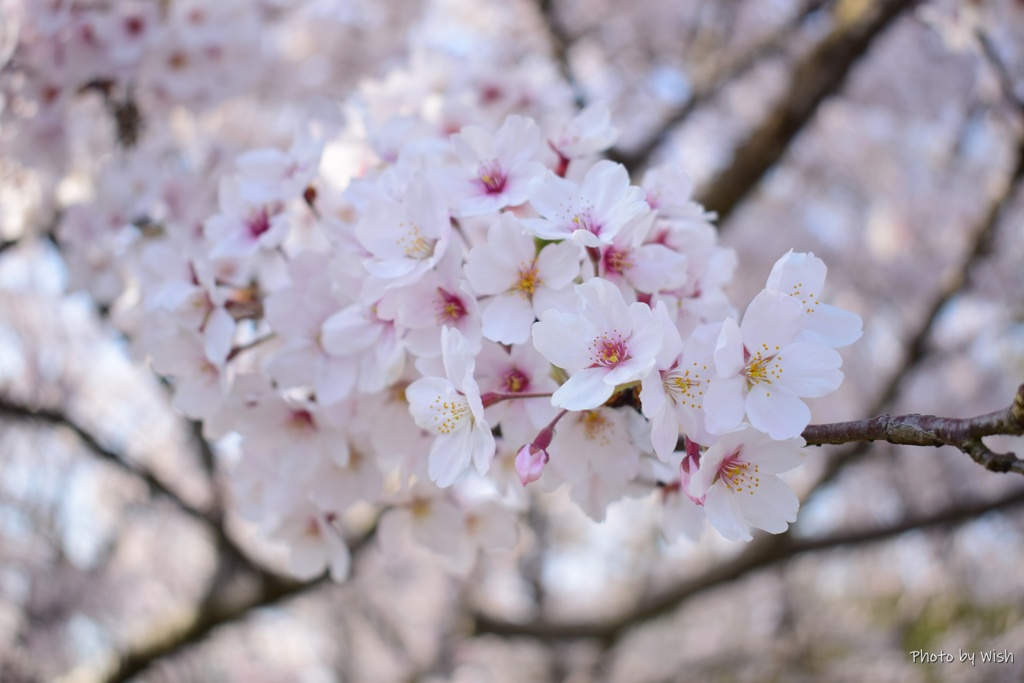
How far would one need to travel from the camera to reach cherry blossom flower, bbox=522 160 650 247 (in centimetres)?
91

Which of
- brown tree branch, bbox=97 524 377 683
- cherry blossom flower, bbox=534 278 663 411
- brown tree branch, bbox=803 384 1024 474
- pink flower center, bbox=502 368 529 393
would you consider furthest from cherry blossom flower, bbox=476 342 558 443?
brown tree branch, bbox=97 524 377 683

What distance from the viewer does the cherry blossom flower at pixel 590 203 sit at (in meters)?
0.91

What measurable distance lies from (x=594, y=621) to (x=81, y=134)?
9.21ft

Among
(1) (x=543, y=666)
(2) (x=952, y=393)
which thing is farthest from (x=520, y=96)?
(1) (x=543, y=666)

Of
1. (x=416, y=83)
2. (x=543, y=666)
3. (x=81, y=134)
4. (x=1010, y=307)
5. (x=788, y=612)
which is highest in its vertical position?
(x=416, y=83)

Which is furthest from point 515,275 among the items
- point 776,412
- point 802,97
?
point 802,97

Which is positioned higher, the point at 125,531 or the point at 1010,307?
the point at 1010,307

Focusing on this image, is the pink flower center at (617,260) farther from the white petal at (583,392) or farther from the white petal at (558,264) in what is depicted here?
the white petal at (583,392)

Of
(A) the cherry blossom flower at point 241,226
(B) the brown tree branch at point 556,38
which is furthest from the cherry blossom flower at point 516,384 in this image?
(B) the brown tree branch at point 556,38

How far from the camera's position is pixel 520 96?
1903 millimetres

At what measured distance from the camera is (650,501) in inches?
144

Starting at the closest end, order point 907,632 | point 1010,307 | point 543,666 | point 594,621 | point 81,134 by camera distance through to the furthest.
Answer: point 81,134, point 594,621, point 1010,307, point 907,632, point 543,666

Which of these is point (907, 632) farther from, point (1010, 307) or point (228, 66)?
point (228, 66)

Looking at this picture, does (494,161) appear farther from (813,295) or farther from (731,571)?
(731,571)
